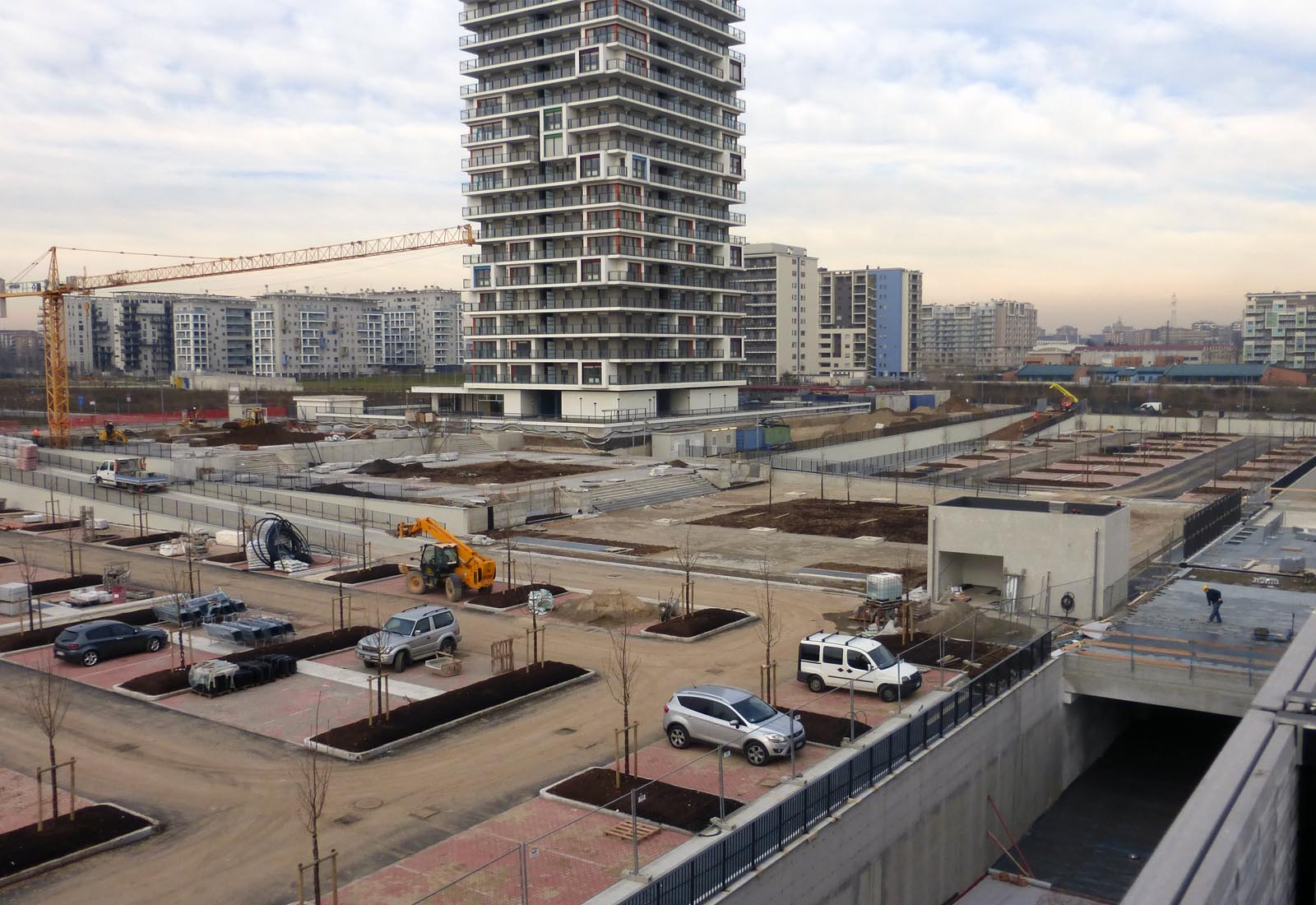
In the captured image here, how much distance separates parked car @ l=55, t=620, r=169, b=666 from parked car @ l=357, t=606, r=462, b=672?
5877 millimetres

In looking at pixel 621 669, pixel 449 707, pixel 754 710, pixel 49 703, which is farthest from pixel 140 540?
pixel 754 710

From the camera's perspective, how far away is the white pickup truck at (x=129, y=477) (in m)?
54.6

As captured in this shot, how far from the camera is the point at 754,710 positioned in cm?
2036

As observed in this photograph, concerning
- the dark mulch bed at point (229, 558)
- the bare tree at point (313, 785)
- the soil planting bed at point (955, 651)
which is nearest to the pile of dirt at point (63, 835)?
the bare tree at point (313, 785)

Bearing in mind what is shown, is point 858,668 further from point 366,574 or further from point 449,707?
point 366,574

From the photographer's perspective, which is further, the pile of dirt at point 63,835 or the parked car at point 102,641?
the parked car at point 102,641

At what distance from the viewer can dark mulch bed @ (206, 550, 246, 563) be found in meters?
42.1

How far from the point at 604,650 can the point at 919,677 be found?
8.73 m

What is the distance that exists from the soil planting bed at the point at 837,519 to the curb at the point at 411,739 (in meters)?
25.9

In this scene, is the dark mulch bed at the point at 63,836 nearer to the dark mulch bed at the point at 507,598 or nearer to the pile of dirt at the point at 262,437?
the dark mulch bed at the point at 507,598

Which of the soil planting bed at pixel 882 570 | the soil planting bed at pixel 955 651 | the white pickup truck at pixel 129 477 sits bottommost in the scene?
the soil planting bed at pixel 882 570

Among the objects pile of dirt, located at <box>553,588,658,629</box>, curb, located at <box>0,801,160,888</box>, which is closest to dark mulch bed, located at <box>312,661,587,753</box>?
curb, located at <box>0,801,160,888</box>

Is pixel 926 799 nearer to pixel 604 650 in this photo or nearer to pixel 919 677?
pixel 919 677

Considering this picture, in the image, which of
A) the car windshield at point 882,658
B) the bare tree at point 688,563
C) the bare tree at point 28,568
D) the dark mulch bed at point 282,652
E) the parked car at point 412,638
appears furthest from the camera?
the bare tree at point 688,563
